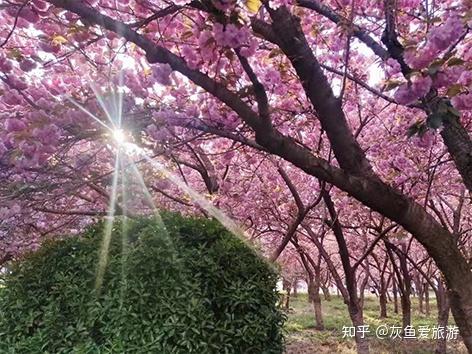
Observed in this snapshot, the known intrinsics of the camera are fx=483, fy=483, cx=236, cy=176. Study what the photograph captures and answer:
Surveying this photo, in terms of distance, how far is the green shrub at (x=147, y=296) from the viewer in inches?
128

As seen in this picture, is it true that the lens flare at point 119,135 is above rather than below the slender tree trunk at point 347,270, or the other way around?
above

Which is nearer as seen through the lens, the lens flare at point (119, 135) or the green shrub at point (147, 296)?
the green shrub at point (147, 296)

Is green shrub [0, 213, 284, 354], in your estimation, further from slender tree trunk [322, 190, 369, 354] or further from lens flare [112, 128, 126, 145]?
slender tree trunk [322, 190, 369, 354]

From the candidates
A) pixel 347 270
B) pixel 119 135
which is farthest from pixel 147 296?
pixel 347 270

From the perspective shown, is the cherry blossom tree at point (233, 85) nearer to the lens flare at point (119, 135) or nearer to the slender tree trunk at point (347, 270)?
the lens flare at point (119, 135)

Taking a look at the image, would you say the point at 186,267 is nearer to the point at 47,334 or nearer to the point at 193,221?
the point at 193,221

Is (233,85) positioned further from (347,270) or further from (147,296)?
(347,270)

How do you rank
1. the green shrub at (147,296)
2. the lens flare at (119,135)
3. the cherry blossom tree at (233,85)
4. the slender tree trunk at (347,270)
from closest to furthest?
the cherry blossom tree at (233,85) < the green shrub at (147,296) < the lens flare at (119,135) < the slender tree trunk at (347,270)

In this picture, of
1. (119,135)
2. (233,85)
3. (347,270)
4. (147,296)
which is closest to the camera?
(147,296)

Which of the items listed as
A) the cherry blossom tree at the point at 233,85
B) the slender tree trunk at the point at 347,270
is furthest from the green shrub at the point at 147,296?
the slender tree trunk at the point at 347,270

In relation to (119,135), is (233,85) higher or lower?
higher

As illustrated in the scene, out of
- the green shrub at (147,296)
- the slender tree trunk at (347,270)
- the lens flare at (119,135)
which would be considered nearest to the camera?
the green shrub at (147,296)

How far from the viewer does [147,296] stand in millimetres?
3291

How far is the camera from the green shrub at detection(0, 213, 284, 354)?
324cm
